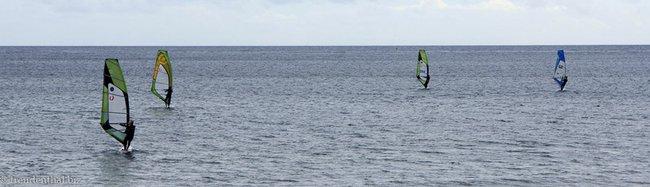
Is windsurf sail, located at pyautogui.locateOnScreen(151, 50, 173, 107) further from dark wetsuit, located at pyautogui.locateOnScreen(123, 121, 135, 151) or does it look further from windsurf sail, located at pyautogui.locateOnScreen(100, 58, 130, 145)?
dark wetsuit, located at pyautogui.locateOnScreen(123, 121, 135, 151)

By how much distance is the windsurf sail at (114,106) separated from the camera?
42.2 meters

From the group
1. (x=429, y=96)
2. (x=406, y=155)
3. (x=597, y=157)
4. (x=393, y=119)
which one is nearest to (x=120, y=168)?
(x=406, y=155)

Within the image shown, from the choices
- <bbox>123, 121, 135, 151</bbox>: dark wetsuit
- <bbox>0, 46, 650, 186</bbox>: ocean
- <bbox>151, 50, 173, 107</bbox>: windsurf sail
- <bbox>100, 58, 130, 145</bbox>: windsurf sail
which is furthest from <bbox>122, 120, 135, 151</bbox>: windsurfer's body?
<bbox>151, 50, 173, 107</bbox>: windsurf sail

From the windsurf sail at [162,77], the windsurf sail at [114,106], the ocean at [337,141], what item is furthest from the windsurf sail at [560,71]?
the windsurf sail at [114,106]

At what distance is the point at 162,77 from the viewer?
224 ft

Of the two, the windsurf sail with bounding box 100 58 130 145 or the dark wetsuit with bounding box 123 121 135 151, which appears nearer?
the dark wetsuit with bounding box 123 121 135 151

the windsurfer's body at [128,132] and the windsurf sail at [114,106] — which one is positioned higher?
the windsurf sail at [114,106]

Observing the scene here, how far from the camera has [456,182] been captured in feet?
116

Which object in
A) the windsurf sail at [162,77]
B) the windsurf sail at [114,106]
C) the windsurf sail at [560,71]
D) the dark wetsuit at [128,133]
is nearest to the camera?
the dark wetsuit at [128,133]

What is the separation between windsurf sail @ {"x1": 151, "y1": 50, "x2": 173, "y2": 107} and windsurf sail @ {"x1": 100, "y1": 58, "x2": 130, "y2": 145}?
24.5 metres

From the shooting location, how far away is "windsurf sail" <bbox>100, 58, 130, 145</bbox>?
42.2 meters

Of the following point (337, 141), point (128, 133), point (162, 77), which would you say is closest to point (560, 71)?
point (162, 77)

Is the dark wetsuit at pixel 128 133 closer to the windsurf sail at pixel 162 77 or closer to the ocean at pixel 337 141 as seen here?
the ocean at pixel 337 141

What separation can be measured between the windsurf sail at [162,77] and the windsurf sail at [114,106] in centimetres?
2447
